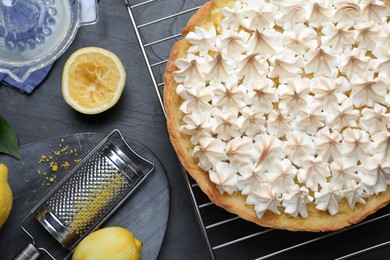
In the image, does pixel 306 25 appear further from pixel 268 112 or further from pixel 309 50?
pixel 268 112

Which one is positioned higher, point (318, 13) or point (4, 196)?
point (318, 13)

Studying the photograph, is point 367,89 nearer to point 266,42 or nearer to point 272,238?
point 266,42

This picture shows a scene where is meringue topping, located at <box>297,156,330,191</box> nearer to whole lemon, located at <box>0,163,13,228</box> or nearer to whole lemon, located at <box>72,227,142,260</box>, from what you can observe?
whole lemon, located at <box>72,227,142,260</box>

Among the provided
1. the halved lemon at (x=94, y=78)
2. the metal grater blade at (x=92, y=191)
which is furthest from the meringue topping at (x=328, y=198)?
the halved lemon at (x=94, y=78)

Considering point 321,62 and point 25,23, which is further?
point 25,23

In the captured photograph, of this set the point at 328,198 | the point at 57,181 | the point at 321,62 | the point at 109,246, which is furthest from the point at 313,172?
the point at 57,181

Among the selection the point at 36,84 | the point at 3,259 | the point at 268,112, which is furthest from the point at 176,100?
the point at 3,259

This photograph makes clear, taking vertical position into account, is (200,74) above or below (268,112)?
above

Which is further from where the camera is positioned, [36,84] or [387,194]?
[36,84]
